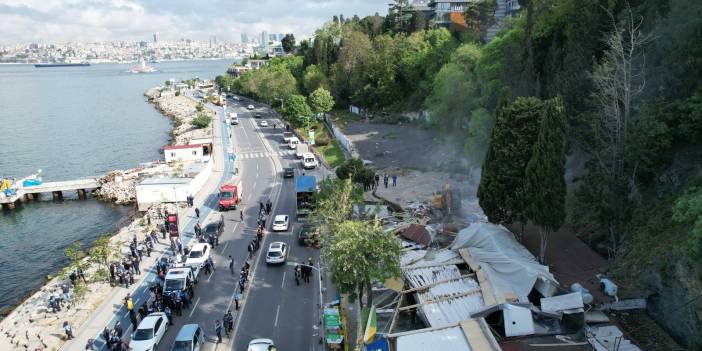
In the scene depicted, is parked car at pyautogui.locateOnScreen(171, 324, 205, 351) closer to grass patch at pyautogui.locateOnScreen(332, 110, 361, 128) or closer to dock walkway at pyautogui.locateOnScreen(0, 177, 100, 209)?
dock walkway at pyautogui.locateOnScreen(0, 177, 100, 209)

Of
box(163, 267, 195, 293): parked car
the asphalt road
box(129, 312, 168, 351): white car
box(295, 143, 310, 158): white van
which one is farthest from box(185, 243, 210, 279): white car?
box(295, 143, 310, 158): white van

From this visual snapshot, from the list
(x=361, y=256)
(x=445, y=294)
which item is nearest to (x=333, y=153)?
(x=445, y=294)

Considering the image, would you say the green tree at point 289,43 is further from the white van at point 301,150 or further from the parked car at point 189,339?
the parked car at point 189,339

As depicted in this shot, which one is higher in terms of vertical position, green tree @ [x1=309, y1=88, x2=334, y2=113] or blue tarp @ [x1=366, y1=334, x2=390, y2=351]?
green tree @ [x1=309, y1=88, x2=334, y2=113]

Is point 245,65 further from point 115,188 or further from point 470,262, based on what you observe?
point 470,262

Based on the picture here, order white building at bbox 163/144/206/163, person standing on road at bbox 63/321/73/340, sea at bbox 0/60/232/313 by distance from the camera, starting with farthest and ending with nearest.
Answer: white building at bbox 163/144/206/163
sea at bbox 0/60/232/313
person standing on road at bbox 63/321/73/340

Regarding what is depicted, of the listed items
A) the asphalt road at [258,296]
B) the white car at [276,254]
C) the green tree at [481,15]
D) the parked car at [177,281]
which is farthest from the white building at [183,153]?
the green tree at [481,15]

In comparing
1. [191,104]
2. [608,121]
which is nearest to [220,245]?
[608,121]
